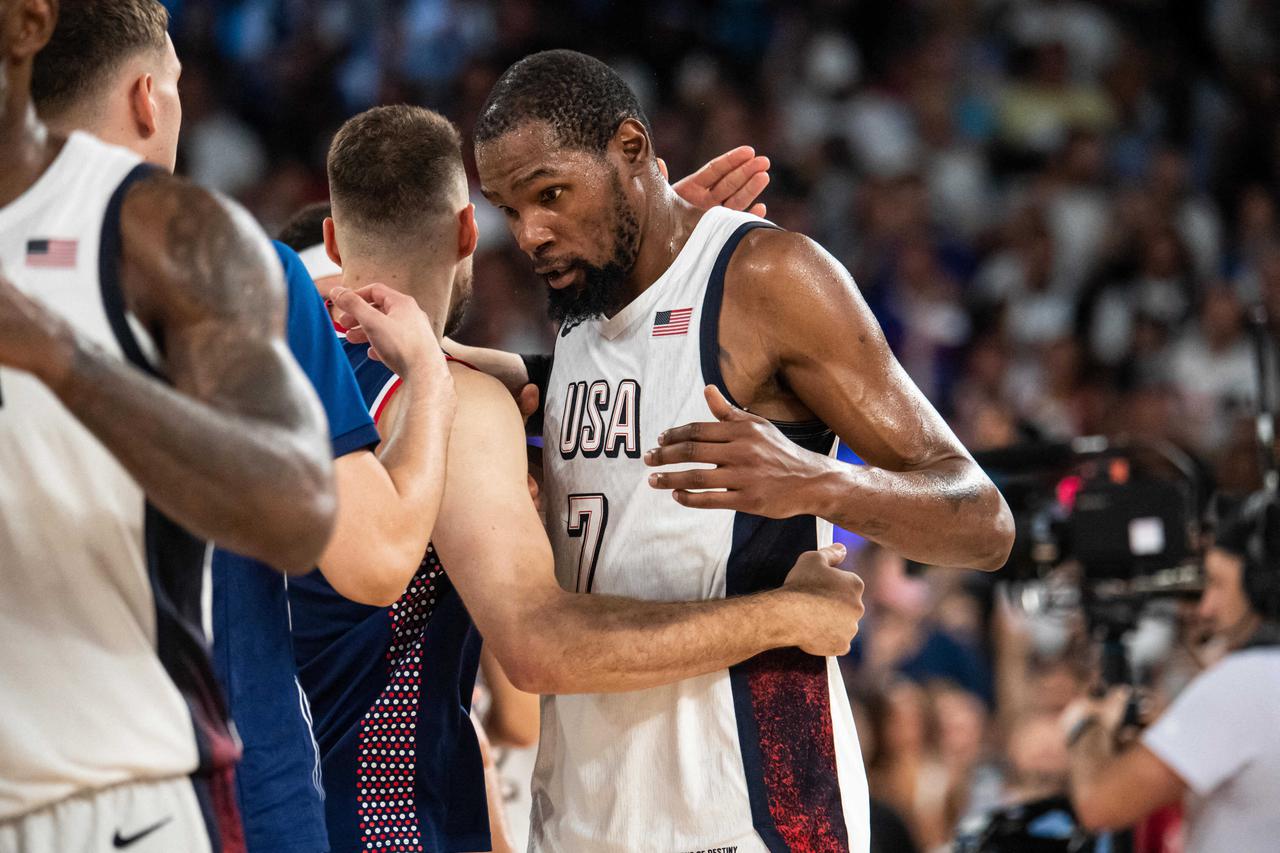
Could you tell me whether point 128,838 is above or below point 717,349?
below

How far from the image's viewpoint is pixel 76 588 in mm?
2137

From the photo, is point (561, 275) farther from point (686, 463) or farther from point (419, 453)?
point (419, 453)

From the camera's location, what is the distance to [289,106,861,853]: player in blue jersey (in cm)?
304

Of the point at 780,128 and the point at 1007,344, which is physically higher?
the point at 780,128

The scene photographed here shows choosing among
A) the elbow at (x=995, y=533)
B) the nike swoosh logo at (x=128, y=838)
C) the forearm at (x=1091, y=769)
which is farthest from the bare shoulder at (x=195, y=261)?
the forearm at (x=1091, y=769)

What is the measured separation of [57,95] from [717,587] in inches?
59.9

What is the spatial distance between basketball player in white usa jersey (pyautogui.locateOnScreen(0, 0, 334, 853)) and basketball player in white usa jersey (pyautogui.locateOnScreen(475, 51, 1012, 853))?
114 cm

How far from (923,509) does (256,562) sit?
4.11 ft

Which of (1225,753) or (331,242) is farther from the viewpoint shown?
(1225,753)

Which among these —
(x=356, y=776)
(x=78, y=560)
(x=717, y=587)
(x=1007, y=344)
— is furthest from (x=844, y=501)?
(x=1007, y=344)

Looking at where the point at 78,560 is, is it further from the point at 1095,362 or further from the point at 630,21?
the point at 630,21

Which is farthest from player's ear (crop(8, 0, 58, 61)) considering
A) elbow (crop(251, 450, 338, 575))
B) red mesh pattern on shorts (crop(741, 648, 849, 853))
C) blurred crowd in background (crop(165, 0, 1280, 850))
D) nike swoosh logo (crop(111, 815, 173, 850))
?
blurred crowd in background (crop(165, 0, 1280, 850))

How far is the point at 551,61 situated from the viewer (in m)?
3.41

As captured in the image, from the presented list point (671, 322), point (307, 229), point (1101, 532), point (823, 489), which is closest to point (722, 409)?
point (823, 489)
